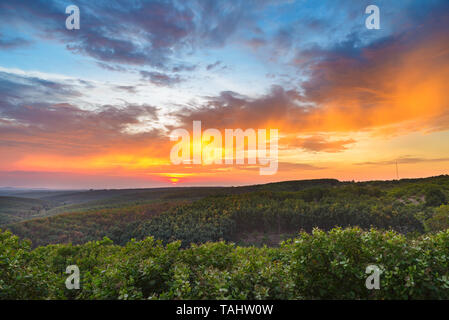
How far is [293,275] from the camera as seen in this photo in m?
6.66

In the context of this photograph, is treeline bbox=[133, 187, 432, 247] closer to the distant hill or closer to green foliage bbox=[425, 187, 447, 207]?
green foliage bbox=[425, 187, 447, 207]

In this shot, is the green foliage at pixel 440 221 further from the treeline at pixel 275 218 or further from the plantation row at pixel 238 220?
the treeline at pixel 275 218

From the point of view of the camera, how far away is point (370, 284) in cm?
586

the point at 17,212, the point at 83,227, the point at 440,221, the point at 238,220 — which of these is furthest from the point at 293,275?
the point at 17,212

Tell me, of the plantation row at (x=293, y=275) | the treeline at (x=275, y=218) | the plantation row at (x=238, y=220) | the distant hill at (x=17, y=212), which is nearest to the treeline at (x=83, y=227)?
the plantation row at (x=238, y=220)

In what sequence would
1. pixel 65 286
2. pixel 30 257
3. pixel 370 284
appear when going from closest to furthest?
pixel 370 284 → pixel 65 286 → pixel 30 257

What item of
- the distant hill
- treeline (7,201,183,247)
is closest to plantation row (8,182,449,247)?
treeline (7,201,183,247)

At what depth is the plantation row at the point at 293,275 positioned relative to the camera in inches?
216

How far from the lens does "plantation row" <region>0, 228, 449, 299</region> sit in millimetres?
5496

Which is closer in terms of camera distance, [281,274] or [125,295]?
[125,295]
